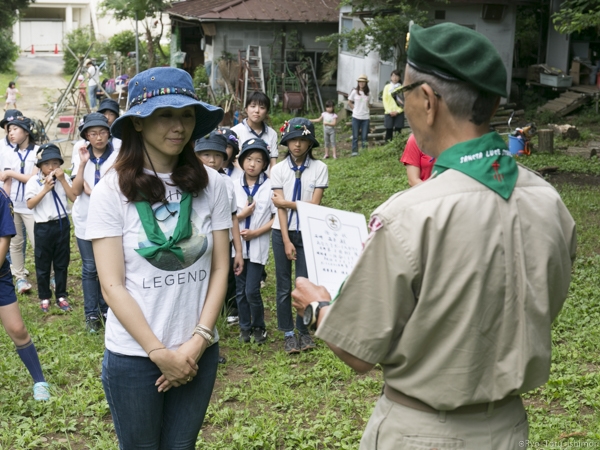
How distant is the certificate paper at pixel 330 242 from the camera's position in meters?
2.62

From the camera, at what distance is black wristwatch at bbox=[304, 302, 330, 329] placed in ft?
7.75

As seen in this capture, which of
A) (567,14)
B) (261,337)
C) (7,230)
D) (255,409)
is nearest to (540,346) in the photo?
(255,409)

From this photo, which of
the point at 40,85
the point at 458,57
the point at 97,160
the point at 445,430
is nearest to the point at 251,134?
the point at 97,160

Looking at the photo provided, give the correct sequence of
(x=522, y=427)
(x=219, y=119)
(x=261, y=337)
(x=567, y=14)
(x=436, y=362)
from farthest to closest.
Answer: (x=567, y=14), (x=261, y=337), (x=219, y=119), (x=522, y=427), (x=436, y=362)

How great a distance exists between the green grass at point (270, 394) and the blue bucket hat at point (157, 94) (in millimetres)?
2398

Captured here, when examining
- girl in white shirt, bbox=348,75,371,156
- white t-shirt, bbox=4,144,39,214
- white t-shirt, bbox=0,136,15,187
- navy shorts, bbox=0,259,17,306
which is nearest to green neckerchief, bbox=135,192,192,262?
navy shorts, bbox=0,259,17,306

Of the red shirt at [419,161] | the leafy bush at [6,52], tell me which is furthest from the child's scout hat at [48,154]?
the leafy bush at [6,52]

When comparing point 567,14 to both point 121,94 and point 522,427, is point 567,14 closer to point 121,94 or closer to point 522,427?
point 522,427

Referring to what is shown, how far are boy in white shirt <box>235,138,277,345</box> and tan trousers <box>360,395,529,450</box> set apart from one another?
4.34 m

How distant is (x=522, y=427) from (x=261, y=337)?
4539 millimetres

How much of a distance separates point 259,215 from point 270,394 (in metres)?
1.79

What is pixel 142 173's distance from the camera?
306cm

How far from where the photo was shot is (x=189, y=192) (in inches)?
123

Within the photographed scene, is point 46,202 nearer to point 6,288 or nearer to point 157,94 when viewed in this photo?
point 6,288
